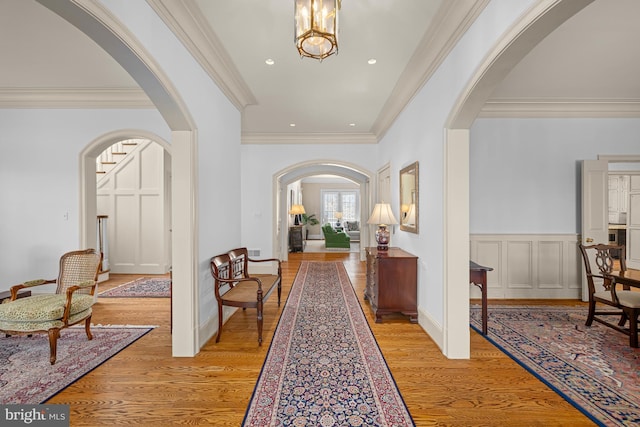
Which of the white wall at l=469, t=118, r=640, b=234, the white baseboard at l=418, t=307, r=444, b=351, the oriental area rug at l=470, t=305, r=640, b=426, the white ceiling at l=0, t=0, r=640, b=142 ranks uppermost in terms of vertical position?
the white ceiling at l=0, t=0, r=640, b=142

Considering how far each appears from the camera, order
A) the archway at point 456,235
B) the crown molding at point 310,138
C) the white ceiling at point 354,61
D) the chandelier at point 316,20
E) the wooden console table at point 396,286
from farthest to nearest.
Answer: the crown molding at point 310,138
the wooden console table at point 396,286
the archway at point 456,235
the white ceiling at point 354,61
the chandelier at point 316,20

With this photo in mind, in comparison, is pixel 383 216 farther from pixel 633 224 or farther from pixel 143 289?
pixel 633 224

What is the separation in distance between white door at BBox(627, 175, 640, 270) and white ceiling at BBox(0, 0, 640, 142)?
3.72 meters

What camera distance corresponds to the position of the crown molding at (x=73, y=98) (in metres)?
4.04

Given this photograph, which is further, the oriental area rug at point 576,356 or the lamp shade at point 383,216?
the lamp shade at point 383,216

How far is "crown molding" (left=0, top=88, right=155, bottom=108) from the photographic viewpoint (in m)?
4.04

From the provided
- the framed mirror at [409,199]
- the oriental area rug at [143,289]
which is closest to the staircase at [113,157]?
the oriental area rug at [143,289]

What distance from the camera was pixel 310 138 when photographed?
6332mm

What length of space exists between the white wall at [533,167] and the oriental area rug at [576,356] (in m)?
1.38

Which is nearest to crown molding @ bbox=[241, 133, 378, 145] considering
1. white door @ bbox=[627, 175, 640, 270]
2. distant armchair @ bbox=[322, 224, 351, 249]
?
distant armchair @ bbox=[322, 224, 351, 249]

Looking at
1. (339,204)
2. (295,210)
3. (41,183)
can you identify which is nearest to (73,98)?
(41,183)

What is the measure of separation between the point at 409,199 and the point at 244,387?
2.88m

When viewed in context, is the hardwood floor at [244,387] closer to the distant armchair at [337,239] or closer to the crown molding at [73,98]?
the crown molding at [73,98]

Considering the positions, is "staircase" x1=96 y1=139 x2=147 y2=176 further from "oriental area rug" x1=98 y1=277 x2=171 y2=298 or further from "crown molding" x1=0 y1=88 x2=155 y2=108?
"oriental area rug" x1=98 y1=277 x2=171 y2=298
